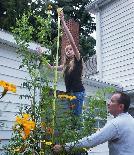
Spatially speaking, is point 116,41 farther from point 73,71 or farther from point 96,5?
point 73,71

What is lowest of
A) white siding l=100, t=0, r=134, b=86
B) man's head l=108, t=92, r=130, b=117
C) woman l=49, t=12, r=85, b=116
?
man's head l=108, t=92, r=130, b=117

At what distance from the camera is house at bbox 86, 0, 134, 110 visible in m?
11.1

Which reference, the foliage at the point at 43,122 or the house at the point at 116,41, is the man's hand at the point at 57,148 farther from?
the house at the point at 116,41

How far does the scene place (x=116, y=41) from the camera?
38.4ft

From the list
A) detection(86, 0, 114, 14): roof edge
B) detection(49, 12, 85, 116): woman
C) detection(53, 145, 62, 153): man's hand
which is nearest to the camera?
detection(53, 145, 62, 153): man's hand

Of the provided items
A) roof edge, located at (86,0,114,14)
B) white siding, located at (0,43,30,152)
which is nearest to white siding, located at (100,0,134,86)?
roof edge, located at (86,0,114,14)

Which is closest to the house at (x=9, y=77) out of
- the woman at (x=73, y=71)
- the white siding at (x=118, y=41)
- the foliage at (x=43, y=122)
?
the woman at (x=73, y=71)

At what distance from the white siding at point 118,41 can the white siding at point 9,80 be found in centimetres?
500

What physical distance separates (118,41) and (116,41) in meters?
0.09

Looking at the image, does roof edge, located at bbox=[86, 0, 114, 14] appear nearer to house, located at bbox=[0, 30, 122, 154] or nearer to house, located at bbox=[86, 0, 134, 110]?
house, located at bbox=[86, 0, 134, 110]

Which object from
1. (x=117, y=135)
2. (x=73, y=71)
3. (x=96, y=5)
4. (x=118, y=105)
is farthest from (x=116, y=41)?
(x=117, y=135)

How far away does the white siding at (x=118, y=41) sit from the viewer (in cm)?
1118

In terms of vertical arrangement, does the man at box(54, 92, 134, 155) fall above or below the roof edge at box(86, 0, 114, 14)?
below

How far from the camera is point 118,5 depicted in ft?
39.0
